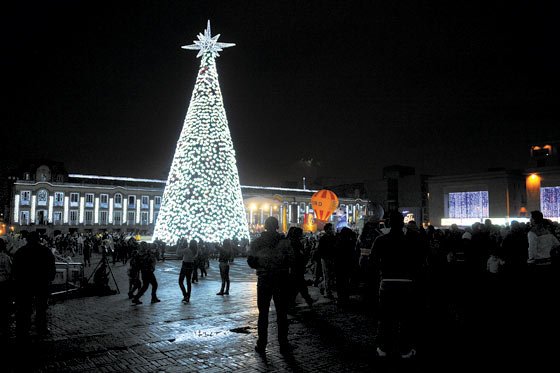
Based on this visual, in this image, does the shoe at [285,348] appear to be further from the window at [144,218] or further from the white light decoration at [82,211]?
the window at [144,218]

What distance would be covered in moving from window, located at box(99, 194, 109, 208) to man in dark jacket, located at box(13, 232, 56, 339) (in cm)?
7156

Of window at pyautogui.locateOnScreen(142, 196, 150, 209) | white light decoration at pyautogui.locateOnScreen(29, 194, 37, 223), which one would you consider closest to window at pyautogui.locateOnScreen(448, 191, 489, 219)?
window at pyautogui.locateOnScreen(142, 196, 150, 209)

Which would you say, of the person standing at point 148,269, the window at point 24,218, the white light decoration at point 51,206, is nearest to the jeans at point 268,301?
the person standing at point 148,269

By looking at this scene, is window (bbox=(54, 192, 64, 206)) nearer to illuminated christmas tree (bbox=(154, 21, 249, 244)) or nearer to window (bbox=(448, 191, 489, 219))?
illuminated christmas tree (bbox=(154, 21, 249, 244))

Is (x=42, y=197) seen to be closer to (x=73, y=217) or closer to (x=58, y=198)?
(x=58, y=198)

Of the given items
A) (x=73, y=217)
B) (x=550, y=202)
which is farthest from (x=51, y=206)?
(x=550, y=202)

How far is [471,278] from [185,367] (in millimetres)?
5138

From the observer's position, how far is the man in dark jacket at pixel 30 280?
23.8 feet

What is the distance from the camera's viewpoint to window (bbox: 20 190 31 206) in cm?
6823

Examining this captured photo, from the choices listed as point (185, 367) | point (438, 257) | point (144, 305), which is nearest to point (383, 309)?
point (185, 367)

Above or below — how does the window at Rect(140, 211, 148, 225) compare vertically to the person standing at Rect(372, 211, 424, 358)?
above

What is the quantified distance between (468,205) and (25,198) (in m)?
64.9

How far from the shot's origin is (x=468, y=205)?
53.7 meters

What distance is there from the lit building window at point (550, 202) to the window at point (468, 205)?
7800 millimetres
